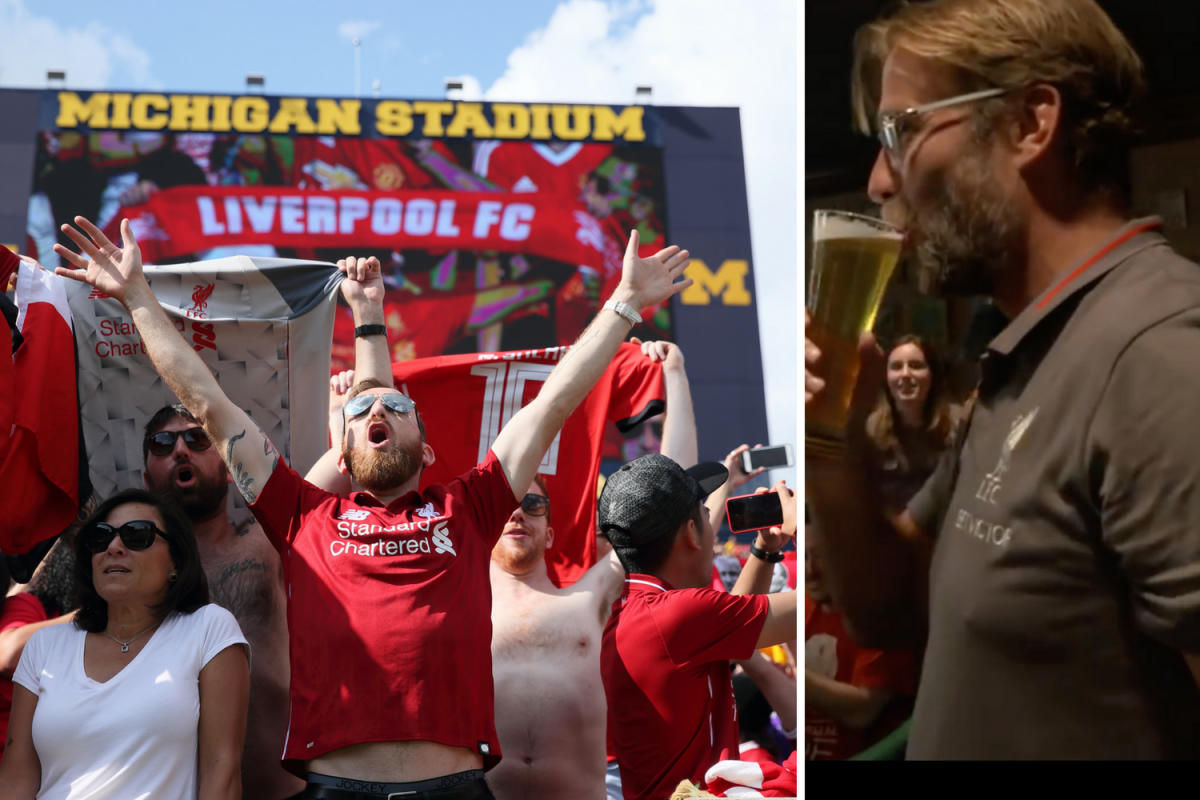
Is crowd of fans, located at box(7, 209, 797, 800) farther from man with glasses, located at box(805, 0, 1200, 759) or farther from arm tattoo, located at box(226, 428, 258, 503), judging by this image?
man with glasses, located at box(805, 0, 1200, 759)

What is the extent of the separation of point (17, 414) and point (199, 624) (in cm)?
81

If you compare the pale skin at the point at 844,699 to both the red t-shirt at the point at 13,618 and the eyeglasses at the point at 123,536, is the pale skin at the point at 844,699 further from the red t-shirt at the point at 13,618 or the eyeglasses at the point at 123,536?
the red t-shirt at the point at 13,618

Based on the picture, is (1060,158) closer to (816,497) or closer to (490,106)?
(816,497)

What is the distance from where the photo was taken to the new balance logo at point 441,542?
3352 mm

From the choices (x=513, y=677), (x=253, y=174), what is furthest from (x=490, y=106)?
(x=513, y=677)

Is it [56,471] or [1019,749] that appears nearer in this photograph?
[1019,749]

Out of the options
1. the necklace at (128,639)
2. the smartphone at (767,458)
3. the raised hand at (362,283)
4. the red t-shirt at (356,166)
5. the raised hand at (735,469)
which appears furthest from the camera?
the red t-shirt at (356,166)

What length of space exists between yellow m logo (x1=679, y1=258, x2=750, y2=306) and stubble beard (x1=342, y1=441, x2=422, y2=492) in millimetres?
16618

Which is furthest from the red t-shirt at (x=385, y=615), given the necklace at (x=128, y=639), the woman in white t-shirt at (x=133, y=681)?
the necklace at (x=128, y=639)

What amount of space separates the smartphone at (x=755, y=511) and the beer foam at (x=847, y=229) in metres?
1.27

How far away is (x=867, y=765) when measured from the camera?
2760mm

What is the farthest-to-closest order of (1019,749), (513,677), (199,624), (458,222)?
(458,222)
(513,677)
(199,624)
(1019,749)

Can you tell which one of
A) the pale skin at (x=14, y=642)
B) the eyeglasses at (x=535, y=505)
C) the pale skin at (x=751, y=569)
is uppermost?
A: the eyeglasses at (x=535, y=505)

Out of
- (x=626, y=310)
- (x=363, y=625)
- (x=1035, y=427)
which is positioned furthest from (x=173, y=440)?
(x=1035, y=427)
